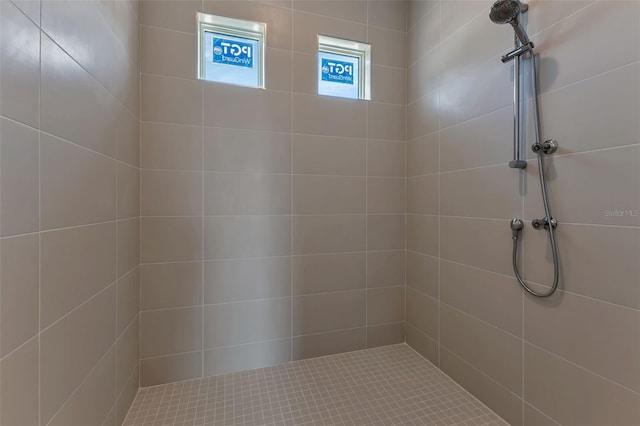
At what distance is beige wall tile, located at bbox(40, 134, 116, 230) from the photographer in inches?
31.1

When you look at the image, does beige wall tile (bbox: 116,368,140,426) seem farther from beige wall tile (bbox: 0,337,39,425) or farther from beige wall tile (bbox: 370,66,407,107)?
beige wall tile (bbox: 370,66,407,107)

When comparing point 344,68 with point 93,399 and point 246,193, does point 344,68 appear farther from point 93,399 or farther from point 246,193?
point 93,399

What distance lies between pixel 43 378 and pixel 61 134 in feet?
2.31

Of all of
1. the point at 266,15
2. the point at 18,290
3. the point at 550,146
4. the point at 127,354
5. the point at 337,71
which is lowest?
the point at 127,354

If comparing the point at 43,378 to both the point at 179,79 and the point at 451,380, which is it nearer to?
the point at 179,79

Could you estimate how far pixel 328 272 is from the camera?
6.46 ft

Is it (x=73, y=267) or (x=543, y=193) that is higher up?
(x=543, y=193)

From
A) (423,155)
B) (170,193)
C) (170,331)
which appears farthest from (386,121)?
(170,331)

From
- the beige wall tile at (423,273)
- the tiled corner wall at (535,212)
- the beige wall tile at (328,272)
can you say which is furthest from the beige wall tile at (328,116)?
the beige wall tile at (423,273)

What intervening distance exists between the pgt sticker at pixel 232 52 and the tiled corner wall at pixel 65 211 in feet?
1.61

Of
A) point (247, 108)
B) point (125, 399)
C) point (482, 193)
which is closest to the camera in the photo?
point (125, 399)

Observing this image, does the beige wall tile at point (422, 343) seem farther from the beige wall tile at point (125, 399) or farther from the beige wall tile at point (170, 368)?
the beige wall tile at point (125, 399)

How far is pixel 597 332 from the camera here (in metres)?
1.04

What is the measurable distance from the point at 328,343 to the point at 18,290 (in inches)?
66.7
